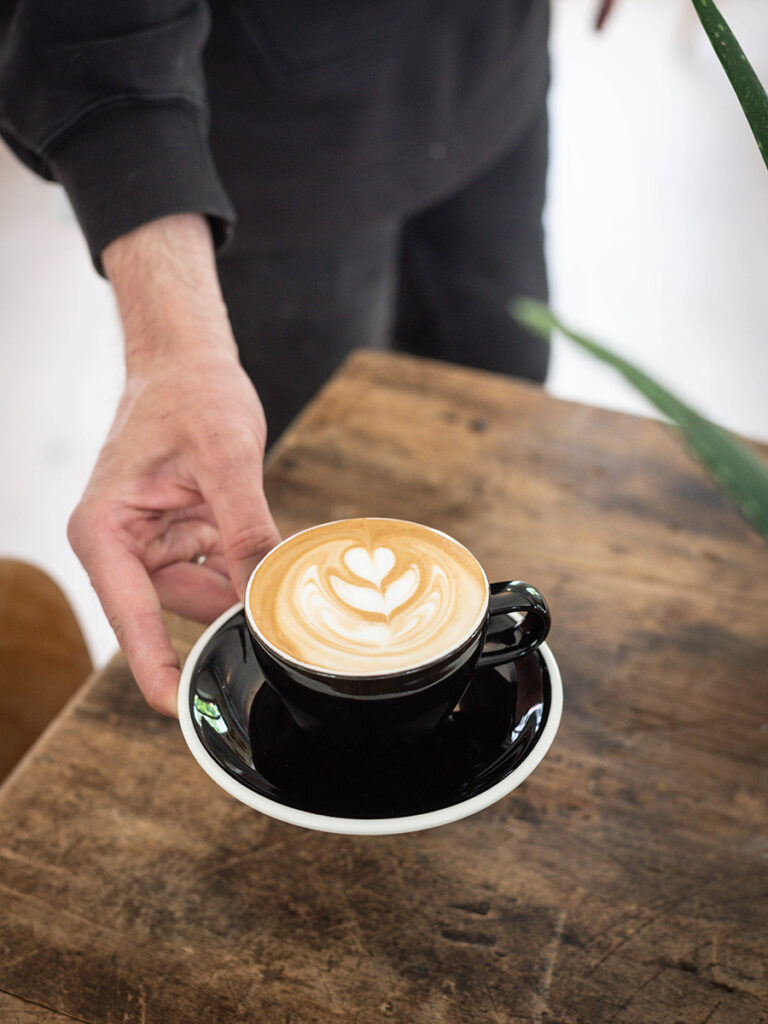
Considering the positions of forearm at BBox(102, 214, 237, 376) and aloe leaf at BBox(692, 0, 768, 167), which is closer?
aloe leaf at BBox(692, 0, 768, 167)

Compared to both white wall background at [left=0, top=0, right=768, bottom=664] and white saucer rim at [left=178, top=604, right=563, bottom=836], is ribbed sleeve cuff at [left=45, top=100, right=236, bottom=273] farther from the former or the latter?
white wall background at [left=0, top=0, right=768, bottom=664]

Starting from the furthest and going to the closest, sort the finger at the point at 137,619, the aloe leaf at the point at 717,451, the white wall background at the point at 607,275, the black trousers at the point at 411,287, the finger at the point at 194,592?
the white wall background at the point at 607,275 → the black trousers at the point at 411,287 → the finger at the point at 194,592 → the finger at the point at 137,619 → the aloe leaf at the point at 717,451

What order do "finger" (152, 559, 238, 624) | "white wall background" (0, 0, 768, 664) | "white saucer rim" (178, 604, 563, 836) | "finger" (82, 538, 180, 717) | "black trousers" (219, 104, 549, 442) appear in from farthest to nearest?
"white wall background" (0, 0, 768, 664) → "black trousers" (219, 104, 549, 442) → "finger" (152, 559, 238, 624) → "finger" (82, 538, 180, 717) → "white saucer rim" (178, 604, 563, 836)

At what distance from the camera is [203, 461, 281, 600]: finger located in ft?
2.19

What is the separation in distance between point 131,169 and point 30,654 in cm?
45

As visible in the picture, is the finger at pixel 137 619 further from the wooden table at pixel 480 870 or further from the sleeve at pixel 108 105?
the sleeve at pixel 108 105

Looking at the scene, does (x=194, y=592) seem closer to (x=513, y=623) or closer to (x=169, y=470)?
(x=169, y=470)

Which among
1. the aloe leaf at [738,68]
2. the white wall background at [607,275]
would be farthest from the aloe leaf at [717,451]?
the white wall background at [607,275]

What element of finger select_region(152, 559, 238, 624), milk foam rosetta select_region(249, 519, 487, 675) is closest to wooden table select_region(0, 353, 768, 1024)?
finger select_region(152, 559, 238, 624)

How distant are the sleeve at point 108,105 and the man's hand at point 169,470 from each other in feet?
0.13

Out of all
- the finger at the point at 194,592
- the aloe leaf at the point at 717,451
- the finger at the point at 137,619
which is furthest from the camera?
the finger at the point at 194,592

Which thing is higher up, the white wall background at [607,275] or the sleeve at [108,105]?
the sleeve at [108,105]

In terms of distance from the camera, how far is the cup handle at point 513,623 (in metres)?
0.59

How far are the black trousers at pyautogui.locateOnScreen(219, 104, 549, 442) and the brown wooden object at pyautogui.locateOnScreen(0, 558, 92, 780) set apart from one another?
56 cm
